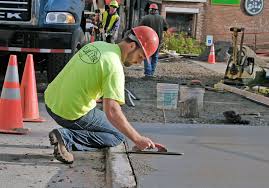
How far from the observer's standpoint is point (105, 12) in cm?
1505

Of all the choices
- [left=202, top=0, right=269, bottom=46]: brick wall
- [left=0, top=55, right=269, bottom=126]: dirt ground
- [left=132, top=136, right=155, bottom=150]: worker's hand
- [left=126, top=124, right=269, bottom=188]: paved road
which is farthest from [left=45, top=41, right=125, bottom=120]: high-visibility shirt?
[left=202, top=0, right=269, bottom=46]: brick wall

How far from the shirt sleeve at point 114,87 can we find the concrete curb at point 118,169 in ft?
1.99

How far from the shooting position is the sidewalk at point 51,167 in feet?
16.2

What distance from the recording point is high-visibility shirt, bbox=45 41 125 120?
5.16m

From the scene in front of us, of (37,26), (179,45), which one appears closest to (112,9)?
(37,26)

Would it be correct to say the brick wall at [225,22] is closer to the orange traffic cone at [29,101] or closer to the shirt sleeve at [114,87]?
the orange traffic cone at [29,101]

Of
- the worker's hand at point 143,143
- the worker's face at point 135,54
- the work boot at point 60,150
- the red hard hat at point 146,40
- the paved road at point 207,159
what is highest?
the red hard hat at point 146,40

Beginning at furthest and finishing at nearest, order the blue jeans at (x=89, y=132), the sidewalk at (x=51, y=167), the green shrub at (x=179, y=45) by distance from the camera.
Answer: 1. the green shrub at (x=179, y=45)
2. the blue jeans at (x=89, y=132)
3. the sidewalk at (x=51, y=167)

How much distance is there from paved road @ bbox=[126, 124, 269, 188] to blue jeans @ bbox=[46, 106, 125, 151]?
14.4 inches

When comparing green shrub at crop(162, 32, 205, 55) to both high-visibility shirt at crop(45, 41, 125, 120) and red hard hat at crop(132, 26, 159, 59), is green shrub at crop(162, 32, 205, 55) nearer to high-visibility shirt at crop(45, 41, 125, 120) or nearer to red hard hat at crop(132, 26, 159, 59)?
high-visibility shirt at crop(45, 41, 125, 120)

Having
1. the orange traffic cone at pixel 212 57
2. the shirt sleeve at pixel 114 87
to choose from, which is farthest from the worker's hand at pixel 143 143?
the orange traffic cone at pixel 212 57

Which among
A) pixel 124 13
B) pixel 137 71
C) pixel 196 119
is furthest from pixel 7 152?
pixel 124 13

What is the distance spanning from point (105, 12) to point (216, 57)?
800 cm

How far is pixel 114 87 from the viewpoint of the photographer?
16.8ft
